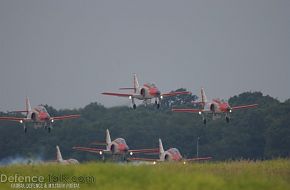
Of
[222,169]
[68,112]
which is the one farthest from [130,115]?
[222,169]

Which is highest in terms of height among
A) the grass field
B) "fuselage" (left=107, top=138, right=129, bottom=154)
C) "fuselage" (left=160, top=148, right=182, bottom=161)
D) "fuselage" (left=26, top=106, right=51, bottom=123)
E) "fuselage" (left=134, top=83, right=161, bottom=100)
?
"fuselage" (left=134, top=83, right=161, bottom=100)

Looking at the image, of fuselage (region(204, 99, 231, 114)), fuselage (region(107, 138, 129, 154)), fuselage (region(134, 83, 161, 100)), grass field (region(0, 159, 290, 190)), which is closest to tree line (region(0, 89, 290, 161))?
fuselage (region(107, 138, 129, 154))

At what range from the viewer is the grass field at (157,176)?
4131cm

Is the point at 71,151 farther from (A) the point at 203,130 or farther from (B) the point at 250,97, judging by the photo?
(B) the point at 250,97

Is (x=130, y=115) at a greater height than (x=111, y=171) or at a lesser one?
greater

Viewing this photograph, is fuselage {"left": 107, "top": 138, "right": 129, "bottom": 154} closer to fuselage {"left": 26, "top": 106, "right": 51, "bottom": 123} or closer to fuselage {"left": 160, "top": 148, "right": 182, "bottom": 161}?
fuselage {"left": 160, "top": 148, "right": 182, "bottom": 161}

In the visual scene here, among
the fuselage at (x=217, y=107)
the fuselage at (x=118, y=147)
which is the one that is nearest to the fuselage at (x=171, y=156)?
the fuselage at (x=118, y=147)

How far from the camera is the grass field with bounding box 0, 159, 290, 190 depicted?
41.3 meters

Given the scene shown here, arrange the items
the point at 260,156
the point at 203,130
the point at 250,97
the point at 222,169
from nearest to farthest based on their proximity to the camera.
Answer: the point at 222,169
the point at 260,156
the point at 203,130
the point at 250,97

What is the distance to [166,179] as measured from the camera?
42500 millimetres

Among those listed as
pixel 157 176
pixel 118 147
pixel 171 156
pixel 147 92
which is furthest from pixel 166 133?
pixel 157 176

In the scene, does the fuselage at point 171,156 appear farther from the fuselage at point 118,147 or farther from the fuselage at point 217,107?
the fuselage at point 217,107

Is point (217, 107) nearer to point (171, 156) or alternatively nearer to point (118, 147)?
point (171, 156)

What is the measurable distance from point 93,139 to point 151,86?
39185 mm
